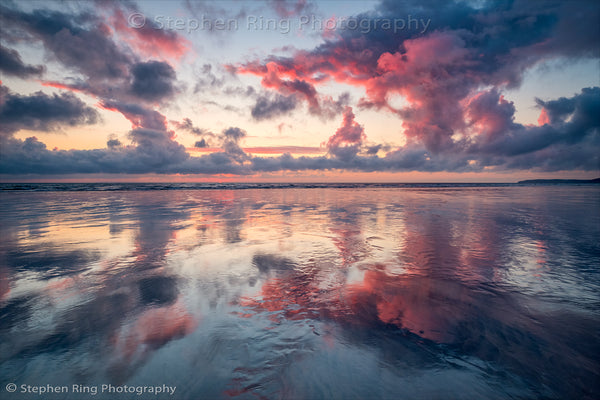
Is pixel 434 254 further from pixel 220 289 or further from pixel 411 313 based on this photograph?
pixel 220 289

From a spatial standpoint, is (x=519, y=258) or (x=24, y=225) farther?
(x=24, y=225)

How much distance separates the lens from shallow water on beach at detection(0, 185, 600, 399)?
126 inches

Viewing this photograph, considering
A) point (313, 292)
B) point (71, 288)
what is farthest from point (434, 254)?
point (71, 288)

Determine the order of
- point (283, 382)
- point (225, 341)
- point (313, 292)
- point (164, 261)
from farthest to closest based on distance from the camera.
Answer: point (164, 261) < point (313, 292) < point (225, 341) < point (283, 382)

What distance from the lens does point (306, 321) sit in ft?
14.6

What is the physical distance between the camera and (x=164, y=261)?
7988 millimetres

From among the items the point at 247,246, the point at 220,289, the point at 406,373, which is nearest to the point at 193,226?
the point at 247,246

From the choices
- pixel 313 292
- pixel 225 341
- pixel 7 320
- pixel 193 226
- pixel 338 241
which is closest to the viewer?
pixel 225 341

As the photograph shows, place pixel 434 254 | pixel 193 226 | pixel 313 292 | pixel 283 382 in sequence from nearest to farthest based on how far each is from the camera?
1. pixel 283 382
2. pixel 313 292
3. pixel 434 254
4. pixel 193 226

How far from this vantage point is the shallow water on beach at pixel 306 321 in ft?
10.5

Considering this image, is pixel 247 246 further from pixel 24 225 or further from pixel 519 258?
pixel 24 225

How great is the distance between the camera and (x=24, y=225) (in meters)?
14.5

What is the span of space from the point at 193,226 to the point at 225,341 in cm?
1110

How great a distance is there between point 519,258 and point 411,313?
5967 millimetres
